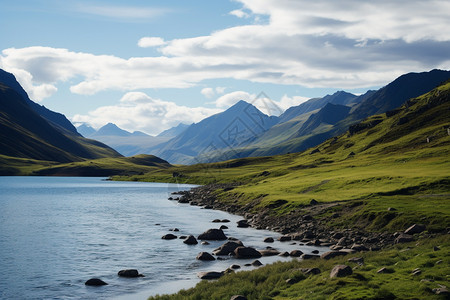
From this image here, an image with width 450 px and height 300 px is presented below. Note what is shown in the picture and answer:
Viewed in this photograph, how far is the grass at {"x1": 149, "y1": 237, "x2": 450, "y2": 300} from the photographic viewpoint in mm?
25562

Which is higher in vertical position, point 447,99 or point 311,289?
point 447,99

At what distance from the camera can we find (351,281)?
1085 inches

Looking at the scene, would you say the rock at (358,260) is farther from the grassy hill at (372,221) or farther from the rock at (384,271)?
the rock at (384,271)

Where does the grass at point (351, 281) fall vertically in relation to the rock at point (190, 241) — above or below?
above

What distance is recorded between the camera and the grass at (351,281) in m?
25.6

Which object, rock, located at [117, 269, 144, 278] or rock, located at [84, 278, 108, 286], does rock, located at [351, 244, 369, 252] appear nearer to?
rock, located at [117, 269, 144, 278]

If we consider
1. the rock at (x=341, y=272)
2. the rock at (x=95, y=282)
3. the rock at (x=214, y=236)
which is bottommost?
the rock at (x=214, y=236)

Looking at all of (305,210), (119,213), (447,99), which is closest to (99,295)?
(305,210)

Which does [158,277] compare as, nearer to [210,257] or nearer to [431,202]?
[210,257]

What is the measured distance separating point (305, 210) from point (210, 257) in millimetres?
29320

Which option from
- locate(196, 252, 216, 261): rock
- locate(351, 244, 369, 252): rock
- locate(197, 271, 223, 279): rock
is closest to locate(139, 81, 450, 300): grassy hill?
locate(351, 244, 369, 252): rock

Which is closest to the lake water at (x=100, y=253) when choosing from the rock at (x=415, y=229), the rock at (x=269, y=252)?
the rock at (x=269, y=252)

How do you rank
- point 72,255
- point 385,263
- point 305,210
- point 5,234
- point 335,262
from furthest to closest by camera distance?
1. point 305,210
2. point 5,234
3. point 72,255
4. point 335,262
5. point 385,263

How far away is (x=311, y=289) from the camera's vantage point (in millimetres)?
27812
